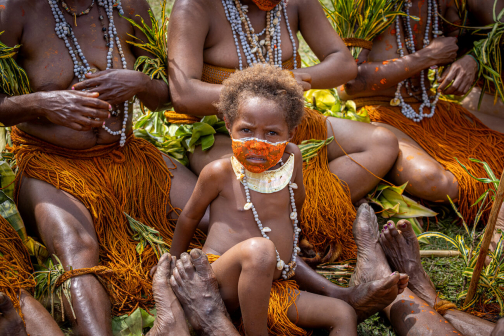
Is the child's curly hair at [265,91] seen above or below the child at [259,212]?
above

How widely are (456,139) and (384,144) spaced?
79cm

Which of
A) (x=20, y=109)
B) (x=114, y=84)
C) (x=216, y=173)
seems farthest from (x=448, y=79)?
(x=20, y=109)

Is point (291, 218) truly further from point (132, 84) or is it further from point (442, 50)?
point (442, 50)

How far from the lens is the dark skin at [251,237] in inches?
73.0

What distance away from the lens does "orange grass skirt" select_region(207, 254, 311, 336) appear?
6.80 feet

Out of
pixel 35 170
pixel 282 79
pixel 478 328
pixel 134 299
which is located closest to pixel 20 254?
pixel 35 170

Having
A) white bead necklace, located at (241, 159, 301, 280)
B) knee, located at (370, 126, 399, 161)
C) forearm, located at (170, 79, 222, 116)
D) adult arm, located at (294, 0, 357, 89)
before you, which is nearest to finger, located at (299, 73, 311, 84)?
adult arm, located at (294, 0, 357, 89)

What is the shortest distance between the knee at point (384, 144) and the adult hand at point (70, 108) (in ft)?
5.51

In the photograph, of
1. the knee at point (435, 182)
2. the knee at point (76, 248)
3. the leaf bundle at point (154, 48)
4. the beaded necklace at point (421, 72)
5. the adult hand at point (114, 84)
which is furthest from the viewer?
the beaded necklace at point (421, 72)

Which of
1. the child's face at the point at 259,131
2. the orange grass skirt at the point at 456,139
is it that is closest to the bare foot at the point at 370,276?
the child's face at the point at 259,131

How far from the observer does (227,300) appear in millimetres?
2027

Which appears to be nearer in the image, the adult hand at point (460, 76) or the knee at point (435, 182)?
the knee at point (435, 182)

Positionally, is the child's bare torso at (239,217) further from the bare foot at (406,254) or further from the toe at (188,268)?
the bare foot at (406,254)

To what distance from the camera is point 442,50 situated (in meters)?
3.42
